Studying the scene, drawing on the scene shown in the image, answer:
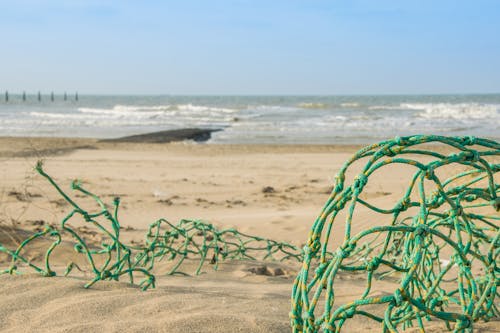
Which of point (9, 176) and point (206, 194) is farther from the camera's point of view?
point (9, 176)

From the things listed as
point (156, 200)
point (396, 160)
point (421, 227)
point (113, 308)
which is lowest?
point (156, 200)

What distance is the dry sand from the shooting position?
7.41 feet

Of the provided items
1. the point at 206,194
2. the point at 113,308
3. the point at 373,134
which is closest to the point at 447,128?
the point at 373,134

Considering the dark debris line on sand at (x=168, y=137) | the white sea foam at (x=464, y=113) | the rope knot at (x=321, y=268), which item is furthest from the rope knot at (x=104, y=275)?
the white sea foam at (x=464, y=113)

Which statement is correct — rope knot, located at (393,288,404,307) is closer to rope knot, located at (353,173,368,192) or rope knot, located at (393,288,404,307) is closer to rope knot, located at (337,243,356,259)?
rope knot, located at (337,243,356,259)

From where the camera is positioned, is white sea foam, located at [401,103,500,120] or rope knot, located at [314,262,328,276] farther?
white sea foam, located at [401,103,500,120]

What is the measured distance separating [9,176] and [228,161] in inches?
174

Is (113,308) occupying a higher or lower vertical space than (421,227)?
lower

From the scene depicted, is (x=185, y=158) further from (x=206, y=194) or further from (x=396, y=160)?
(x=396, y=160)

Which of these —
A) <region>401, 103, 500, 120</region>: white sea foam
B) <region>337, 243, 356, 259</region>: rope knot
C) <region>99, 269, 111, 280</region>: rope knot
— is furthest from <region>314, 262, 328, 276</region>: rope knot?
<region>401, 103, 500, 120</region>: white sea foam

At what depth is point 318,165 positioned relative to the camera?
37.2 feet

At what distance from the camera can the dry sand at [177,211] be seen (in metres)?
2.26

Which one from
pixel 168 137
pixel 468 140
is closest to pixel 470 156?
pixel 468 140

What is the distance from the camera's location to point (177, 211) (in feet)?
23.2
